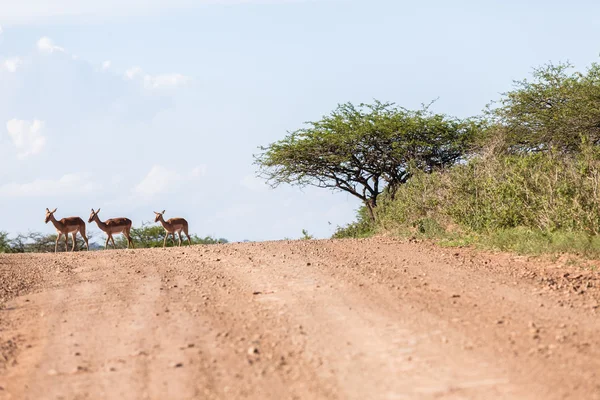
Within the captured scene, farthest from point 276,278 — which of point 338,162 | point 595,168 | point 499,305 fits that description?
point 338,162

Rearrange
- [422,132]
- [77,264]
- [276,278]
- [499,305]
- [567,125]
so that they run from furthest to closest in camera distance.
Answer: [422,132]
[567,125]
[77,264]
[276,278]
[499,305]

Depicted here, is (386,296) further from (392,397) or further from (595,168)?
(595,168)

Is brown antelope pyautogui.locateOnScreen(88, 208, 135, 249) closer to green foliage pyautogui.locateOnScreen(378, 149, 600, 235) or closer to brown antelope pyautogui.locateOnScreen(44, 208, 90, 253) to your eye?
brown antelope pyautogui.locateOnScreen(44, 208, 90, 253)

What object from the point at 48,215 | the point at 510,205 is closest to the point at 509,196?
the point at 510,205

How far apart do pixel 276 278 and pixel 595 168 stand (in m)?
7.62

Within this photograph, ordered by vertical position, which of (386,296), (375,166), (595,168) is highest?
(375,166)

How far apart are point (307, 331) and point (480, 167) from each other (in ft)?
39.4

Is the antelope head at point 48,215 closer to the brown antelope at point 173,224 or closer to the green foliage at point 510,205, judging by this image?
the brown antelope at point 173,224

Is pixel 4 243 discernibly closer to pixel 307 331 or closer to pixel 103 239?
pixel 103 239

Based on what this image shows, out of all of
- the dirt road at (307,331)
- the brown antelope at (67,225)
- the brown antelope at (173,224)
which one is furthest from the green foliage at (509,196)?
the brown antelope at (67,225)

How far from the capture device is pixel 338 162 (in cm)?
3462

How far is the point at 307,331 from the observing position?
7355mm

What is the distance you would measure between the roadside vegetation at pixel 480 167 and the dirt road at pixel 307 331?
7.47 ft

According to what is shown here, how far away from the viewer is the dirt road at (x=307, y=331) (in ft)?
18.9
